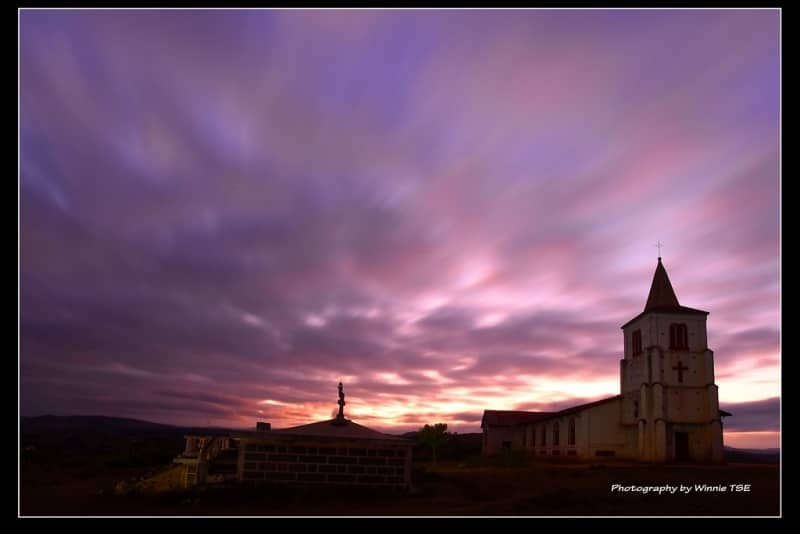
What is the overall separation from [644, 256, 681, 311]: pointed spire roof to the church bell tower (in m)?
0.07

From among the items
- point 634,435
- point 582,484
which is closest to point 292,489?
point 582,484

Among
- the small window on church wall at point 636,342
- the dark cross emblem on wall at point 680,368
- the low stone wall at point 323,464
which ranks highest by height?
the small window on church wall at point 636,342

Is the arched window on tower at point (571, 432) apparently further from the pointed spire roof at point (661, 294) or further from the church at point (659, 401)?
the pointed spire roof at point (661, 294)

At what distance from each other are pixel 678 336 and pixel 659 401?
5613 mm

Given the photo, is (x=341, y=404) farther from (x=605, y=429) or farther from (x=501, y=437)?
(x=501, y=437)

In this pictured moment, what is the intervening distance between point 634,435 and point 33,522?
41353mm

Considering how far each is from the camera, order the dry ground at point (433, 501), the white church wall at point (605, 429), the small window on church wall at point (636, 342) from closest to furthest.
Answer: the dry ground at point (433, 501) → the white church wall at point (605, 429) → the small window on church wall at point (636, 342)

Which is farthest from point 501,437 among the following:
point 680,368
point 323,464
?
point 323,464

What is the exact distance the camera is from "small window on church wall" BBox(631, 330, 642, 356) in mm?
49375

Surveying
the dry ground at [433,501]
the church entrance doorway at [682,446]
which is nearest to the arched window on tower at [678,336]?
the church entrance doorway at [682,446]

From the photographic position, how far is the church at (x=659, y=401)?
1747 inches

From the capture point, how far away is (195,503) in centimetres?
2202

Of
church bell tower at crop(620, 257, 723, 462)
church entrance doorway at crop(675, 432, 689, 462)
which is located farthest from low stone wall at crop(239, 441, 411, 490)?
church entrance doorway at crop(675, 432, 689, 462)
